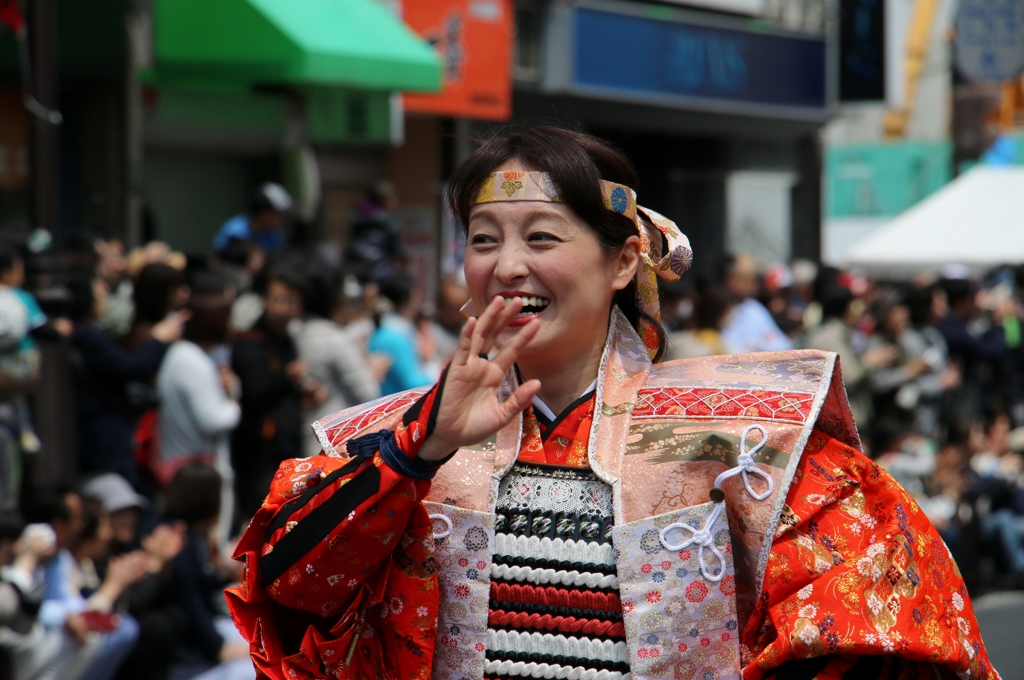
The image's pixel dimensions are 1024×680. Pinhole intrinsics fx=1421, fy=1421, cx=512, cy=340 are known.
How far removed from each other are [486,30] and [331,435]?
389 inches

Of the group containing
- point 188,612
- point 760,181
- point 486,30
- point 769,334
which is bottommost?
point 188,612

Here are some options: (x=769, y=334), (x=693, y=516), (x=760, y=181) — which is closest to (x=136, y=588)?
(x=693, y=516)

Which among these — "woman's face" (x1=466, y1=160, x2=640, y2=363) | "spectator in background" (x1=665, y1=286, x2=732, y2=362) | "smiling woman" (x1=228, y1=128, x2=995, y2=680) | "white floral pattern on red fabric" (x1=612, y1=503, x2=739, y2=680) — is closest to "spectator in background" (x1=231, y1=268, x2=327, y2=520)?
"spectator in background" (x1=665, y1=286, x2=732, y2=362)

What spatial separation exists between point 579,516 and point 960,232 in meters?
11.3

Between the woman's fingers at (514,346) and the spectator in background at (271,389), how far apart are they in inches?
155

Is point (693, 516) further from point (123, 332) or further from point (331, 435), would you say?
point (123, 332)

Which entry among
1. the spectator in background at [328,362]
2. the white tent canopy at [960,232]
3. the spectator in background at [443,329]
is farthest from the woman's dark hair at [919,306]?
the spectator in background at [328,362]

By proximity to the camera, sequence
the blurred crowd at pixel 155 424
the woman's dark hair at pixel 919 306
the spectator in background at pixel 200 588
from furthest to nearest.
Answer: the woman's dark hair at pixel 919 306 → the spectator in background at pixel 200 588 → the blurred crowd at pixel 155 424

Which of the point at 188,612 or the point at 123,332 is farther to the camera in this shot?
the point at 123,332

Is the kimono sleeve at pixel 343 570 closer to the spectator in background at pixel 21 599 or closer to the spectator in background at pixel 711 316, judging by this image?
the spectator in background at pixel 21 599

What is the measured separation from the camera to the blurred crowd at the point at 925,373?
8281 mm

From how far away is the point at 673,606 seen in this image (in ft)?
7.44

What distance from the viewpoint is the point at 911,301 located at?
33.5 feet

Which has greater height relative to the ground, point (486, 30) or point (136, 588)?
point (486, 30)
